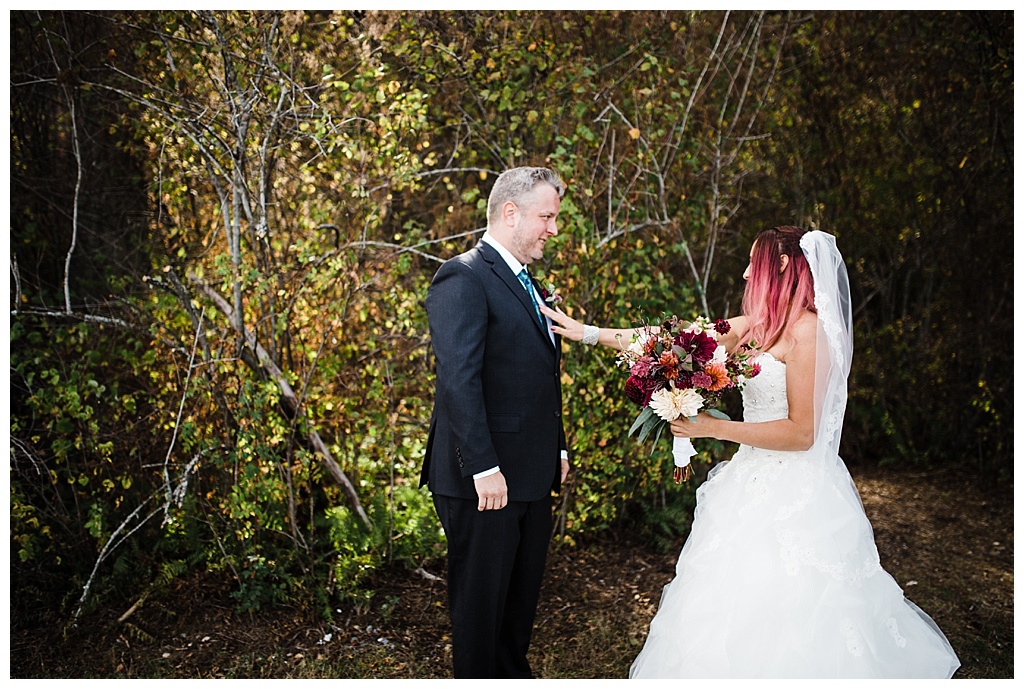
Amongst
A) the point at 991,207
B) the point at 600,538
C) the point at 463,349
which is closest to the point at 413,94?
the point at 463,349

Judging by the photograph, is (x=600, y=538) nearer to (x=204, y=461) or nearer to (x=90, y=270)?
(x=204, y=461)

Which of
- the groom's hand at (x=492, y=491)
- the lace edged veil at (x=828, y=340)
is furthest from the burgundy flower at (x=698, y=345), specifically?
the groom's hand at (x=492, y=491)

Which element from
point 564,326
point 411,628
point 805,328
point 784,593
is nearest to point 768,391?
point 805,328

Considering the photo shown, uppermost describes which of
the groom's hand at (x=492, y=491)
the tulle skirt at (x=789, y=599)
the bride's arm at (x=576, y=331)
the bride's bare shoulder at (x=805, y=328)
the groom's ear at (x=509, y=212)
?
the groom's ear at (x=509, y=212)

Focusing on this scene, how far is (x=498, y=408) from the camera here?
2.70m

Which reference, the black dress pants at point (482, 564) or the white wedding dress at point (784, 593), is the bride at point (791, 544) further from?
the black dress pants at point (482, 564)

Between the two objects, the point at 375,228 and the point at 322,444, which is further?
the point at 375,228

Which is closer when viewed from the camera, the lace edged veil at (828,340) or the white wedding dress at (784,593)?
the white wedding dress at (784,593)

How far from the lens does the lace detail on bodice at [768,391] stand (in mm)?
2777

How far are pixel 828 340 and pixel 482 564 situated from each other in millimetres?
1388

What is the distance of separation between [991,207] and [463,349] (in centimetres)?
501

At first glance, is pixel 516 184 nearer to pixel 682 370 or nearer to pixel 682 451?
pixel 682 370

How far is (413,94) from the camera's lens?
3.68 m

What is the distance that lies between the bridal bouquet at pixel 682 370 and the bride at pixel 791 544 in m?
0.13
